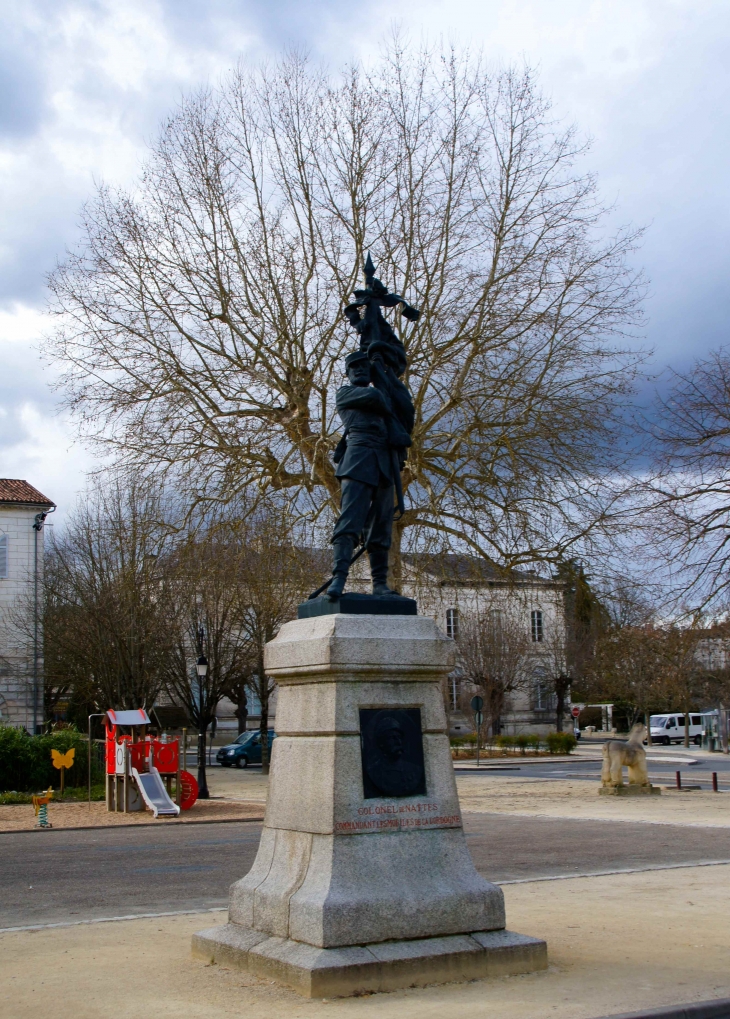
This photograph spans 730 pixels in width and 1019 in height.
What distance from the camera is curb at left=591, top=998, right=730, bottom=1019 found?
570 centimetres

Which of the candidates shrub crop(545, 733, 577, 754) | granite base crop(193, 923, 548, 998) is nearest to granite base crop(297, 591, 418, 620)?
granite base crop(193, 923, 548, 998)

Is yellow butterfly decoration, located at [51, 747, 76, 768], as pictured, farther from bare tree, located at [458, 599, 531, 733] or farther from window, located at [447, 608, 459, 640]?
bare tree, located at [458, 599, 531, 733]

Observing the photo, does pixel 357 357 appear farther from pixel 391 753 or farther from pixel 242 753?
pixel 242 753

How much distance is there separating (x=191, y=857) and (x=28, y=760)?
1381 centimetres

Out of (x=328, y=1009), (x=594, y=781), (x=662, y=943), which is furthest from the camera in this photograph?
(x=594, y=781)

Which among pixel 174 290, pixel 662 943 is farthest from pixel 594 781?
pixel 662 943

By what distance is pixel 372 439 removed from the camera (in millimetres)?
8016

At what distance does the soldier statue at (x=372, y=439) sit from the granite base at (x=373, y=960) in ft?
7.79

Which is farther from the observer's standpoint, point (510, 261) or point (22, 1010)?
point (510, 261)

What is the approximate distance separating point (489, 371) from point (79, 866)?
1368cm

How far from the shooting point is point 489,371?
23.4 m

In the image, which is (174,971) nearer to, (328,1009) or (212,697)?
(328,1009)

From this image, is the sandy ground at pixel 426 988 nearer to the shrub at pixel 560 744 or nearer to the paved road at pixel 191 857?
the paved road at pixel 191 857

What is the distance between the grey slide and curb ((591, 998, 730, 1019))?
1645cm
